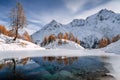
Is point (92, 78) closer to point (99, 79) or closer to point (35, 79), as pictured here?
point (99, 79)

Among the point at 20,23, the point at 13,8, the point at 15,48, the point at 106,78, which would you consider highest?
the point at 13,8

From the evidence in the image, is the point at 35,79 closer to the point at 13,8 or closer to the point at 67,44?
the point at 13,8

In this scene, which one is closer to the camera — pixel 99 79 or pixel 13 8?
pixel 99 79

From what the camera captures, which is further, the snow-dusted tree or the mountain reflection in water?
the snow-dusted tree

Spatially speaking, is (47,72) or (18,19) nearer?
(47,72)

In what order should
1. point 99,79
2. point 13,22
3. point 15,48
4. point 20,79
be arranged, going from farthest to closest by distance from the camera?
point 13,22
point 15,48
point 99,79
point 20,79

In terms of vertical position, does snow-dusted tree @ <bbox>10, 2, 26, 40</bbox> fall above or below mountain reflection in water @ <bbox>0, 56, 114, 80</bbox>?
above

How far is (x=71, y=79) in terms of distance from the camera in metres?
14.3

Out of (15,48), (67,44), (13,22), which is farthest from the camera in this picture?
(67,44)

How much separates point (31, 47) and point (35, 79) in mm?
45958

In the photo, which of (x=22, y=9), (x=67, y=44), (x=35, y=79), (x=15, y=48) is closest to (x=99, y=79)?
(x=35, y=79)

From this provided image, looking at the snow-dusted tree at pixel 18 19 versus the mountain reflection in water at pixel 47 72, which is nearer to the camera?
the mountain reflection in water at pixel 47 72

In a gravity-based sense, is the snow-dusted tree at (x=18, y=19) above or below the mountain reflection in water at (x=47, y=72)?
above

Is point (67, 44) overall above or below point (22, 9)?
below
